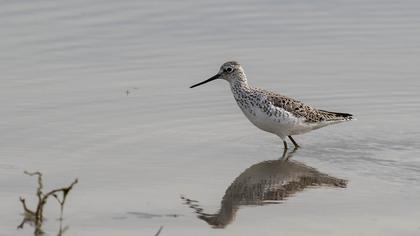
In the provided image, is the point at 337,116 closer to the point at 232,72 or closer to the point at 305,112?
the point at 305,112

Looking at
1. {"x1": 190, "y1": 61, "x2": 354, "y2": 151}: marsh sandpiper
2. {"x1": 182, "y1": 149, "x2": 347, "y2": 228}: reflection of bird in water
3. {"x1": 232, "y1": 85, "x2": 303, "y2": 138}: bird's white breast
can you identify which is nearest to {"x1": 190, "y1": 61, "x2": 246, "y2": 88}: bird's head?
{"x1": 190, "y1": 61, "x2": 354, "y2": 151}: marsh sandpiper

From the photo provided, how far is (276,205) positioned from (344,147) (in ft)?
7.45

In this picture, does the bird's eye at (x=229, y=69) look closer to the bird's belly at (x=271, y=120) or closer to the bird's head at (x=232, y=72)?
the bird's head at (x=232, y=72)

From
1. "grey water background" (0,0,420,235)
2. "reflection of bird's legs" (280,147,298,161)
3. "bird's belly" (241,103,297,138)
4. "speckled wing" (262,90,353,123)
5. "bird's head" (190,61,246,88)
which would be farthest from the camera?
"bird's head" (190,61,246,88)

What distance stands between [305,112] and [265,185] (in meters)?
1.83

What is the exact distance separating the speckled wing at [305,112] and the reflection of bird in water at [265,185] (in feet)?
2.21

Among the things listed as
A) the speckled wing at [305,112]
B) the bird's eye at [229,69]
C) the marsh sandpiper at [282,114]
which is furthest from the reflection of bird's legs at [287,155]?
the bird's eye at [229,69]

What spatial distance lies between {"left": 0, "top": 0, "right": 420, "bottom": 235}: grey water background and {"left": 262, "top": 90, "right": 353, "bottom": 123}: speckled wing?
0.86 feet

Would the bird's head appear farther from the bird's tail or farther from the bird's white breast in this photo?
Answer: the bird's tail

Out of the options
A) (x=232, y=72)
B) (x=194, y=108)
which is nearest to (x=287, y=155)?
(x=232, y=72)

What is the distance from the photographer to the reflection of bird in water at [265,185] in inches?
369

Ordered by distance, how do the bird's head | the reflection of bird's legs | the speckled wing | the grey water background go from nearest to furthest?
the grey water background
the reflection of bird's legs
the speckled wing
the bird's head

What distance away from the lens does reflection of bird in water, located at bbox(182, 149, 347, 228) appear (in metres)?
9.38

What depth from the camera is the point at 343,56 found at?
47.9 ft
